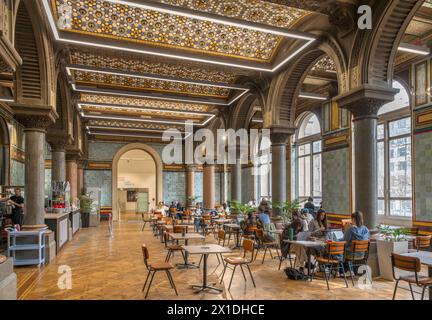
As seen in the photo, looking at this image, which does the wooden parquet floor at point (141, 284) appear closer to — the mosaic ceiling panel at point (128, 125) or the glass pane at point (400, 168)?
the glass pane at point (400, 168)

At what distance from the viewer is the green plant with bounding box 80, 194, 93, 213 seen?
15.2 meters

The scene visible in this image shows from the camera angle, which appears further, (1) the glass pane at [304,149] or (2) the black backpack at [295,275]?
(1) the glass pane at [304,149]

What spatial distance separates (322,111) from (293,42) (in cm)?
513

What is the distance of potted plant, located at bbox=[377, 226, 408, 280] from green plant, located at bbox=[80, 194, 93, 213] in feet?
40.3

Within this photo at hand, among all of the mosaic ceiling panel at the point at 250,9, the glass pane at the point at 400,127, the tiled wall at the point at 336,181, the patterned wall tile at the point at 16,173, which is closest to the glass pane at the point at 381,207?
the tiled wall at the point at 336,181

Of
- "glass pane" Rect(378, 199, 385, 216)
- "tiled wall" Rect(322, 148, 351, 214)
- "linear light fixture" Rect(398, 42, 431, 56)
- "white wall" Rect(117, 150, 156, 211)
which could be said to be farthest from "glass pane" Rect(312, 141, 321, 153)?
"white wall" Rect(117, 150, 156, 211)

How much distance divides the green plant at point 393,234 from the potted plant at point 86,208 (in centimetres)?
1231

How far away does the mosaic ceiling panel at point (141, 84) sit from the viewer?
428 inches

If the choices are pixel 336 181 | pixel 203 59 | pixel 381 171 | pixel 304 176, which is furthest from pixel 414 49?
pixel 304 176

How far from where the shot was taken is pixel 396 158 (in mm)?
9938

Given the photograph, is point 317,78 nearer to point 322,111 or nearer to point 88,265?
point 322,111

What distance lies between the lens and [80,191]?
17.5m

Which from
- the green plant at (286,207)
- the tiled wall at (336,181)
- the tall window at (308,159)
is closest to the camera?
the green plant at (286,207)

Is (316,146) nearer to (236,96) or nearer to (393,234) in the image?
(236,96)
